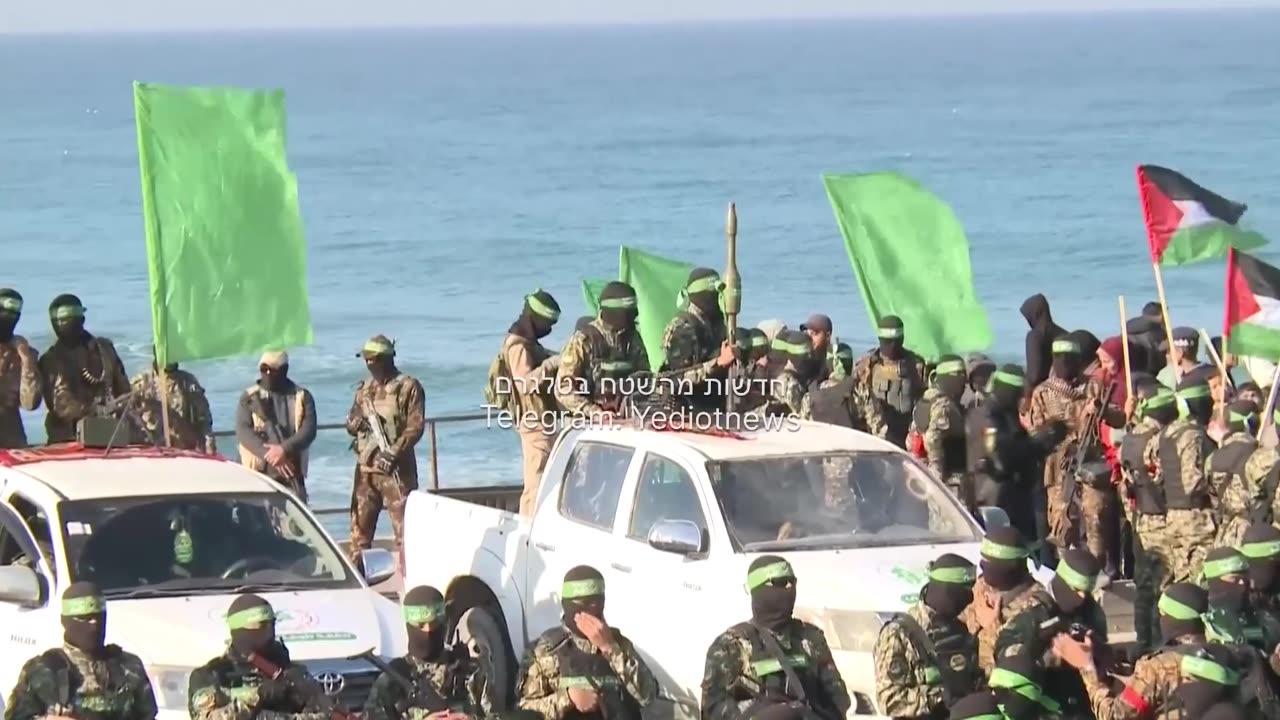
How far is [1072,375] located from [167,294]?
607 centimetres

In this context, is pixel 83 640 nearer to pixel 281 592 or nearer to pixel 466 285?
pixel 281 592

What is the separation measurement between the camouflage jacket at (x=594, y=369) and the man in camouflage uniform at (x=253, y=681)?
450cm

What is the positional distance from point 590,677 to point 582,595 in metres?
0.39

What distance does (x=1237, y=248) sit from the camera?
16.1 metres

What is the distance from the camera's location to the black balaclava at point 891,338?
16.4 metres

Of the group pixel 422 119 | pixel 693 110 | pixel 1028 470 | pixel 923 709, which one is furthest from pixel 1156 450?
pixel 693 110

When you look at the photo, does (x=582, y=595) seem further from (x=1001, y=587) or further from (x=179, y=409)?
(x=179, y=409)

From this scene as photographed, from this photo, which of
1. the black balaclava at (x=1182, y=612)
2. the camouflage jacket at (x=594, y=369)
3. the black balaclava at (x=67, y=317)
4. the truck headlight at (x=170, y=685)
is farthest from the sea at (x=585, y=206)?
the black balaclava at (x=1182, y=612)

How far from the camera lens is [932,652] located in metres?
10.0

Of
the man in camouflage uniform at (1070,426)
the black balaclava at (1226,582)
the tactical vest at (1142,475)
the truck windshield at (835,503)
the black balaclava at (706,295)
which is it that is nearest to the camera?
the black balaclava at (1226,582)

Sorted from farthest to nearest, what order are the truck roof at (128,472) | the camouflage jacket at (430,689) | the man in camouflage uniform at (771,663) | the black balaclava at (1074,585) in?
the truck roof at (128,472) < the black balaclava at (1074,585) < the camouflage jacket at (430,689) < the man in camouflage uniform at (771,663)

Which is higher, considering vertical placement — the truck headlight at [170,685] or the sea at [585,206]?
the truck headlight at [170,685]

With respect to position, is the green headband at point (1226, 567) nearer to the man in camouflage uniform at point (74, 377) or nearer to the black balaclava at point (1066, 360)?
the black balaclava at point (1066, 360)

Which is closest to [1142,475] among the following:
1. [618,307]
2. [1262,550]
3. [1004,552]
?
[1262,550]
